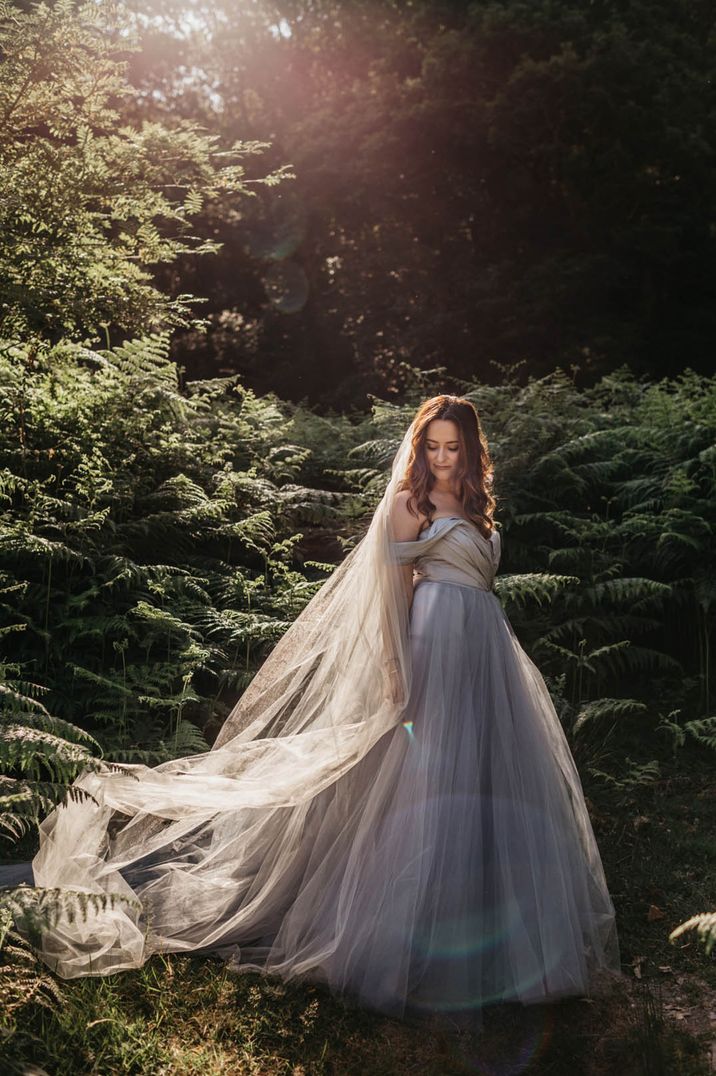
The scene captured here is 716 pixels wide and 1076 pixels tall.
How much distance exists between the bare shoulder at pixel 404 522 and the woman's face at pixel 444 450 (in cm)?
23

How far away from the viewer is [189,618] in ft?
20.5

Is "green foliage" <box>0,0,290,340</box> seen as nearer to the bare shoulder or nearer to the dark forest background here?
the bare shoulder

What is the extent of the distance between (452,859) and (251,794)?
91 centimetres

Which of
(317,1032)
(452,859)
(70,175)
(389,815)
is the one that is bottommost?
(317,1032)

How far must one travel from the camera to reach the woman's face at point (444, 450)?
13.8 feet

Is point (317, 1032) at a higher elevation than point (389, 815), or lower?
lower

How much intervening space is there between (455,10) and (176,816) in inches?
750

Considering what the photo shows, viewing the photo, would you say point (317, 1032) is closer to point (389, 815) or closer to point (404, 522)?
point (389, 815)

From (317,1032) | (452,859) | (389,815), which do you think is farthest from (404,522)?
(317,1032)

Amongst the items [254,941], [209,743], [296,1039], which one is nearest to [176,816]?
[254,941]

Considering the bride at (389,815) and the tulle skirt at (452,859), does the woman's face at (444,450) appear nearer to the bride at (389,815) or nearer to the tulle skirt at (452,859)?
the bride at (389,815)

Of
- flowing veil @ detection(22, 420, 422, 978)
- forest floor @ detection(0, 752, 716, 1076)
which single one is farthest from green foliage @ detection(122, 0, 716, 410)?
forest floor @ detection(0, 752, 716, 1076)

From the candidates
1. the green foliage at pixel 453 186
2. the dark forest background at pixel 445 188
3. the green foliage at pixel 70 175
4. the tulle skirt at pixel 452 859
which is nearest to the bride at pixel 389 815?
the tulle skirt at pixel 452 859

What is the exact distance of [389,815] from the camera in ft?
12.3
